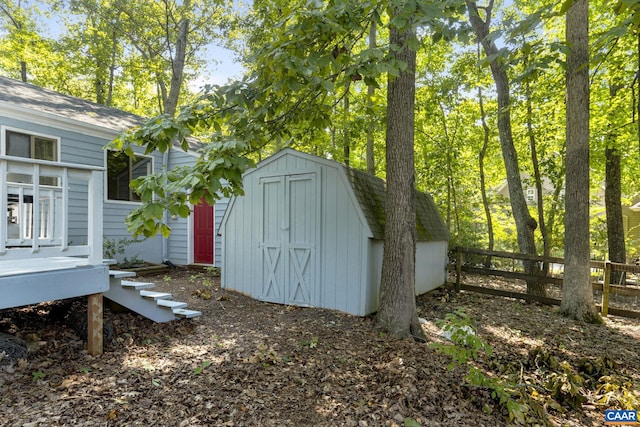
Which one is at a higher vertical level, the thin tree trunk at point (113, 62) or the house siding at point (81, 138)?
the thin tree trunk at point (113, 62)

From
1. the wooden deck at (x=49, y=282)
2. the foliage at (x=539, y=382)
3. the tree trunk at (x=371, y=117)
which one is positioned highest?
the tree trunk at (x=371, y=117)

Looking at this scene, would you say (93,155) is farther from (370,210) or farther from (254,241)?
(370,210)

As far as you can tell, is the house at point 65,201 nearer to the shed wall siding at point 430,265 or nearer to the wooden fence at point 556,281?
the shed wall siding at point 430,265

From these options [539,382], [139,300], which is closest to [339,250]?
[139,300]

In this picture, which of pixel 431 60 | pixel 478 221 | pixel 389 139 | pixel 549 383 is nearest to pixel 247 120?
pixel 389 139

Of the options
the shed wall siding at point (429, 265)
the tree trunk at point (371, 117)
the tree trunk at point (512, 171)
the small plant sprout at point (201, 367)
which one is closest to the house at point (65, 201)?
the small plant sprout at point (201, 367)

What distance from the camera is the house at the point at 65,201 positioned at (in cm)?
301

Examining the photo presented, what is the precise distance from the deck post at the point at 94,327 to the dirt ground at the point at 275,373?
10 centimetres

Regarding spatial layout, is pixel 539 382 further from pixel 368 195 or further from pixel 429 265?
pixel 429 265

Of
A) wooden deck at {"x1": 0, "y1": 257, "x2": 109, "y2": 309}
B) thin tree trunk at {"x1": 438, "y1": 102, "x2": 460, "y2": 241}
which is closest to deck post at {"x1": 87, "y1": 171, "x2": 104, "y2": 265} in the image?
wooden deck at {"x1": 0, "y1": 257, "x2": 109, "y2": 309}

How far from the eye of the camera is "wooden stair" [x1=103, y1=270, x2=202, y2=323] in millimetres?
3975

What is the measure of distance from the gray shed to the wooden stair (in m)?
1.93

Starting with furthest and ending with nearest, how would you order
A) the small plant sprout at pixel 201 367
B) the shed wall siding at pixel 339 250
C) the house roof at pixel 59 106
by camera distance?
the house roof at pixel 59 106 → the shed wall siding at pixel 339 250 → the small plant sprout at pixel 201 367

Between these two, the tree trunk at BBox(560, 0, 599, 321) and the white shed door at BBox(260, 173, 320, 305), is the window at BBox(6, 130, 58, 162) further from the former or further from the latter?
the tree trunk at BBox(560, 0, 599, 321)
